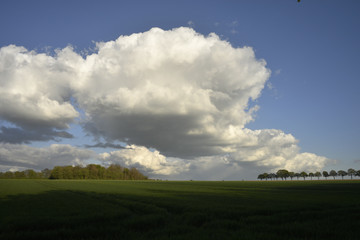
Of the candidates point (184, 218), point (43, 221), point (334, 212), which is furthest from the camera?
point (334, 212)

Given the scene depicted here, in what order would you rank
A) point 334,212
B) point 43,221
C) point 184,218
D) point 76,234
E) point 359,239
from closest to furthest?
point 359,239 < point 76,234 < point 43,221 < point 184,218 < point 334,212

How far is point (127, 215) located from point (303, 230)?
39.5ft

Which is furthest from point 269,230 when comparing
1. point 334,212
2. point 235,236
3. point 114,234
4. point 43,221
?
point 43,221

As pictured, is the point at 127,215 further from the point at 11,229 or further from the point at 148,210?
the point at 11,229

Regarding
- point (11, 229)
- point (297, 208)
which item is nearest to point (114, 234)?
point (11, 229)

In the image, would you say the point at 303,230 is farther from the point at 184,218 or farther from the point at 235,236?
the point at 184,218

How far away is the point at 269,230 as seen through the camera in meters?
13.1

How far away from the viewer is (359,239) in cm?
1090

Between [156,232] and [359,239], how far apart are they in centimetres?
990

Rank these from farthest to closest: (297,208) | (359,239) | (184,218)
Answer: (297,208)
(184,218)
(359,239)

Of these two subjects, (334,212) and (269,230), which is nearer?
(269,230)

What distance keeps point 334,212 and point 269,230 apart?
1025 cm

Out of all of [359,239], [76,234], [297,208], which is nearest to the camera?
[359,239]

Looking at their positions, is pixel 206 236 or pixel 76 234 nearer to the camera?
pixel 206 236
